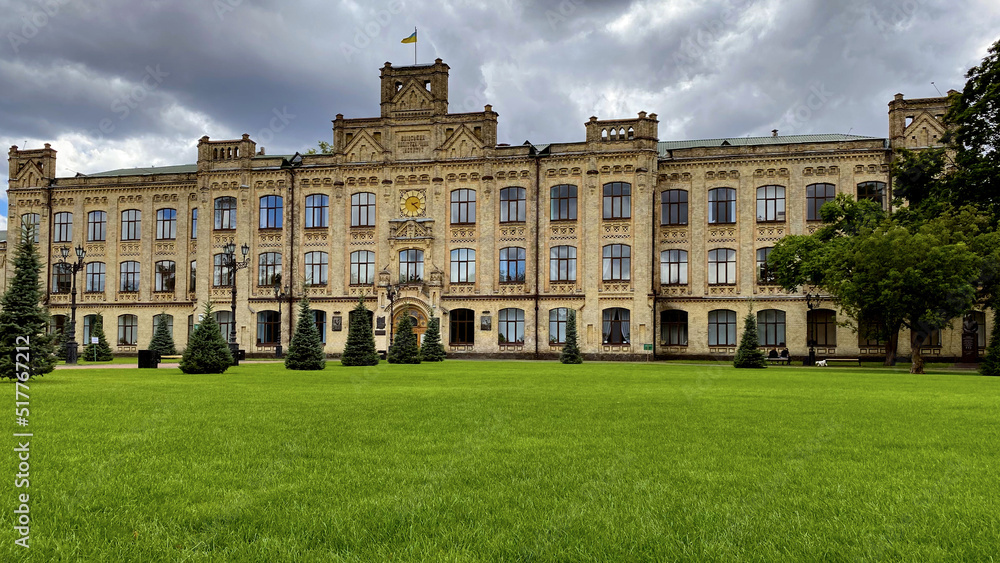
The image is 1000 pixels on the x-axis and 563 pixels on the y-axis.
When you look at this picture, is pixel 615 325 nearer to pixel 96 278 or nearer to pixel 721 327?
pixel 721 327

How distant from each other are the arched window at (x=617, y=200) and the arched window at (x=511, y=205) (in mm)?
5795

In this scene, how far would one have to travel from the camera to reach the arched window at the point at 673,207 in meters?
51.3

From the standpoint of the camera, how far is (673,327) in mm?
51156

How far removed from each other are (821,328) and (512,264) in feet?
68.6

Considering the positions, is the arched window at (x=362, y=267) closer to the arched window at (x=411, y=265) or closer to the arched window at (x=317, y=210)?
the arched window at (x=411, y=265)

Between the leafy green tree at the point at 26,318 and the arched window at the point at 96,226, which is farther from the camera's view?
the arched window at the point at 96,226

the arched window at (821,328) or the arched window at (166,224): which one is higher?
the arched window at (166,224)

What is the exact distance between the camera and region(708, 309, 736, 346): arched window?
49906 mm

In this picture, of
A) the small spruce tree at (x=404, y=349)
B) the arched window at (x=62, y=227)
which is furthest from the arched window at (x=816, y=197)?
the arched window at (x=62, y=227)

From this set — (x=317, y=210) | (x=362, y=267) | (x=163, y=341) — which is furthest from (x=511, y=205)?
(x=163, y=341)

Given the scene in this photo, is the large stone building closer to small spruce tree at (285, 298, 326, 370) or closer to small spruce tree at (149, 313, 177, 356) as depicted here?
small spruce tree at (149, 313, 177, 356)

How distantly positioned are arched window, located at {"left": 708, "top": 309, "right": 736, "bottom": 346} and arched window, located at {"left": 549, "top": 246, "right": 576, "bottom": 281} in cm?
984

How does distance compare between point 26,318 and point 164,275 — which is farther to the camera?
point 164,275

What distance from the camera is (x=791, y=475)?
741 cm
